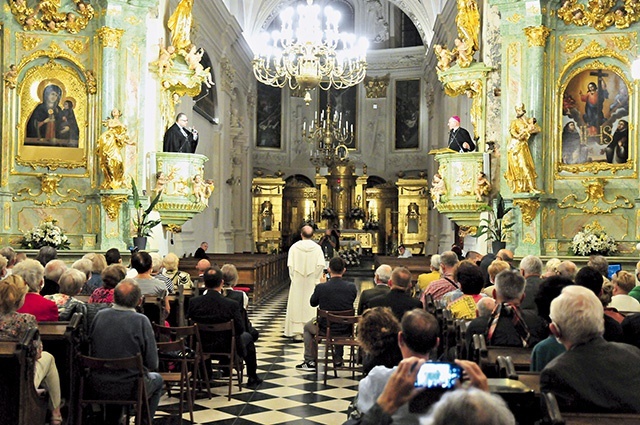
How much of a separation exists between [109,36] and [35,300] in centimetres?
905

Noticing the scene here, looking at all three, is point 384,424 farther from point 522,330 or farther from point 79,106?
point 79,106

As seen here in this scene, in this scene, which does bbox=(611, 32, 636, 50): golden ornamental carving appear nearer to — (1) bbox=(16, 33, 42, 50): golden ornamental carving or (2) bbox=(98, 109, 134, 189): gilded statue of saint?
(2) bbox=(98, 109, 134, 189): gilded statue of saint

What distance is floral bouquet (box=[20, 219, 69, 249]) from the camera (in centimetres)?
1345

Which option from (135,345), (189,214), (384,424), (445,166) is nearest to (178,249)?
(189,214)

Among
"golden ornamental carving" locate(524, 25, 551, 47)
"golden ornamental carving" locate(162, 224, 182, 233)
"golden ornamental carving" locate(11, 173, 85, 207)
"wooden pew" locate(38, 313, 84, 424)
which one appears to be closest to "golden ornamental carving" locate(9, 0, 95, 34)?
"golden ornamental carving" locate(11, 173, 85, 207)

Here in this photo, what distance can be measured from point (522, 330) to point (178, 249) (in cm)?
1424

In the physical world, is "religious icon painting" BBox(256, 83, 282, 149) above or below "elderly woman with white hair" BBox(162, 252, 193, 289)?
above

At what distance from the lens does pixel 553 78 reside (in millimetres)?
13758

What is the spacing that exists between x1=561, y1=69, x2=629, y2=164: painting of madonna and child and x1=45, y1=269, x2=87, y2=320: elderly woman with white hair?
9.87 metres

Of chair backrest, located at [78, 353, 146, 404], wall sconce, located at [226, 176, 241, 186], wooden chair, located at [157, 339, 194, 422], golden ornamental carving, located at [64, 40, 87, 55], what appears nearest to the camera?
chair backrest, located at [78, 353, 146, 404]

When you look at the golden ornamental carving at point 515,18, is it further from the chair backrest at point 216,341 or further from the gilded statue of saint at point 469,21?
the chair backrest at point 216,341

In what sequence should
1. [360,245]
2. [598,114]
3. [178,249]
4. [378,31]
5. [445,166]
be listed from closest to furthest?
[598,114]
[445,166]
[178,249]
[360,245]
[378,31]

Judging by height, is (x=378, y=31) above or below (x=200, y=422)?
above

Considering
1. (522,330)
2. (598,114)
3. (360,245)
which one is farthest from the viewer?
(360,245)
